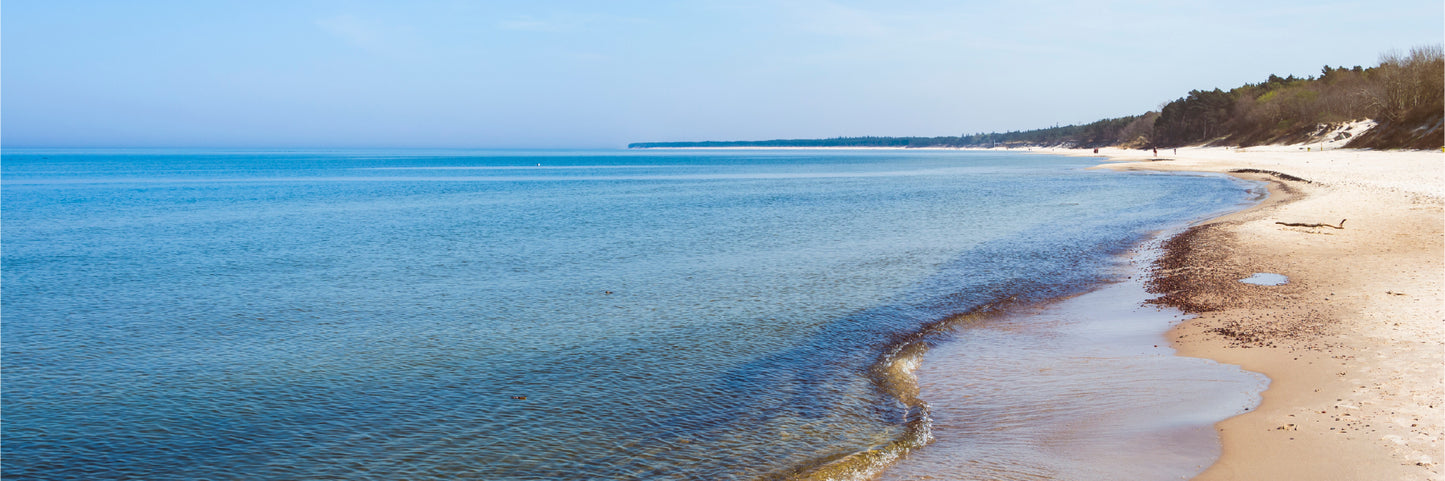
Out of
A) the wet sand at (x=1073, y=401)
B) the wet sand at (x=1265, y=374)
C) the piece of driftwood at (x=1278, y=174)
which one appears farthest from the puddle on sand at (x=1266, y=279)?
the piece of driftwood at (x=1278, y=174)

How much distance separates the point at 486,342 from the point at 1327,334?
11.2 meters

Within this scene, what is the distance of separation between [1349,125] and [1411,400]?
105 metres

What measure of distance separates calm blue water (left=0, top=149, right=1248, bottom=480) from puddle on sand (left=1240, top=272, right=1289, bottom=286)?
121 inches

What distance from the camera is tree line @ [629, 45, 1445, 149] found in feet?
237

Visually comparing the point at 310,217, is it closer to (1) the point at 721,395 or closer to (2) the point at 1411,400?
(1) the point at 721,395

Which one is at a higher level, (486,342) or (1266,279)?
(1266,279)

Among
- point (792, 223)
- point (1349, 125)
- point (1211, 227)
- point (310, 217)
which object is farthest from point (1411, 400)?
point (1349, 125)

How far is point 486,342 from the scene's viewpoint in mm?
12352

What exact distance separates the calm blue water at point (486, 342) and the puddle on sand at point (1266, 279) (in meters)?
3.08

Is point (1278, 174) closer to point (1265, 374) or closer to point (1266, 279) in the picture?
point (1266, 279)

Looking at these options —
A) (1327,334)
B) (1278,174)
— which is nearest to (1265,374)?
(1327,334)

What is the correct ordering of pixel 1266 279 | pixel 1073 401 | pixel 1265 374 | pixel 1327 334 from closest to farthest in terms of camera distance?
1. pixel 1073 401
2. pixel 1265 374
3. pixel 1327 334
4. pixel 1266 279

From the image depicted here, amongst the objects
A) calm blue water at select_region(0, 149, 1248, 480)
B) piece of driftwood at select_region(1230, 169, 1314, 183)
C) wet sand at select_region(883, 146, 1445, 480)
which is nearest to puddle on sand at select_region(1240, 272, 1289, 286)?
wet sand at select_region(883, 146, 1445, 480)

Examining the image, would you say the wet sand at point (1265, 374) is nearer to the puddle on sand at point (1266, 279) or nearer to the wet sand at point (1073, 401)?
the wet sand at point (1073, 401)
